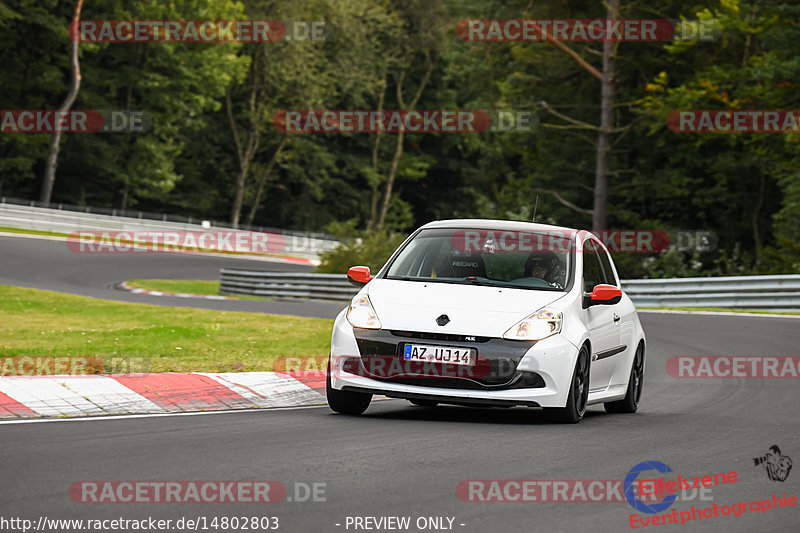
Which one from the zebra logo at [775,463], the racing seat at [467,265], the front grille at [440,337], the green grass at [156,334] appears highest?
the racing seat at [467,265]

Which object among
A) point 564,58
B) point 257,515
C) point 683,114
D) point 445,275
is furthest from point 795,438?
point 564,58

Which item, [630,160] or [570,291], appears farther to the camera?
[630,160]

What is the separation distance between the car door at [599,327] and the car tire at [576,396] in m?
0.19

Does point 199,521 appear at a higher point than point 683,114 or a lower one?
lower

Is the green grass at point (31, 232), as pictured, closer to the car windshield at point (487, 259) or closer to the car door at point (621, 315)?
the car door at point (621, 315)

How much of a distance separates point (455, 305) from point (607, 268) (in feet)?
8.67

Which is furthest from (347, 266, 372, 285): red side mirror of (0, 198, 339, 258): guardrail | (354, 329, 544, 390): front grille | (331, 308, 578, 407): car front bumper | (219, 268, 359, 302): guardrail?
(0, 198, 339, 258): guardrail

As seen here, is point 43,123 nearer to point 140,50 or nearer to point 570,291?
point 140,50

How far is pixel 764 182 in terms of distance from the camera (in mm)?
44875

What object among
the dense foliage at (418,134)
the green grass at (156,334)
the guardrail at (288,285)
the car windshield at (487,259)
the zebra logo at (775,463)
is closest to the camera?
the zebra logo at (775,463)

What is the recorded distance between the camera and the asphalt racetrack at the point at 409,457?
5781 mm

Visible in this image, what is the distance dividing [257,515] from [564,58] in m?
40.5

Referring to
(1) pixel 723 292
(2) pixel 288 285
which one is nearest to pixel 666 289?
(1) pixel 723 292

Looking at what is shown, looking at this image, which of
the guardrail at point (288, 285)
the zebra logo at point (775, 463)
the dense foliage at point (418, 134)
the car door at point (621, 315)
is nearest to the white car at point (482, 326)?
the car door at point (621, 315)
